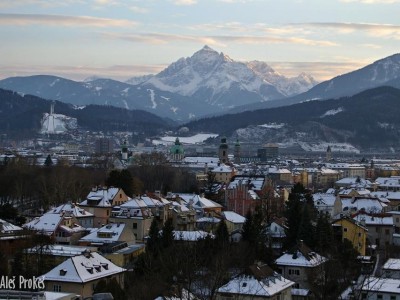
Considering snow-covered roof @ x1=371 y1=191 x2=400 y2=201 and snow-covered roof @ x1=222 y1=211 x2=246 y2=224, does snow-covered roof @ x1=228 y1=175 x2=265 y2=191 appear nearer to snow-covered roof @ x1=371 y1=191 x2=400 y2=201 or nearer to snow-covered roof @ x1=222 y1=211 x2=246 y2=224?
snow-covered roof @ x1=371 y1=191 x2=400 y2=201

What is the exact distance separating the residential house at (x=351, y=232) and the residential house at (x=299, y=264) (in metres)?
8.13

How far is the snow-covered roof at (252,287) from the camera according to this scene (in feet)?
104

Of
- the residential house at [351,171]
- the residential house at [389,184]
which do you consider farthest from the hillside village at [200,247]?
the residential house at [351,171]

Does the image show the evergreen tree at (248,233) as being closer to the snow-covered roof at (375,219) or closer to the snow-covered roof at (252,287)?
the snow-covered roof at (252,287)

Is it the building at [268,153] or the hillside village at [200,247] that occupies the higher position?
the hillside village at [200,247]

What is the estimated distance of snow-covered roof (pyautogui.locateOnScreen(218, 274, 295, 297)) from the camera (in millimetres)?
31547

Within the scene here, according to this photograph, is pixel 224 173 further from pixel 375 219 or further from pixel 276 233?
pixel 276 233

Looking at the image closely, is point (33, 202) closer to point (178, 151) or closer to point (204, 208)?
point (204, 208)

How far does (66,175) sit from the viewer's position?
80375mm

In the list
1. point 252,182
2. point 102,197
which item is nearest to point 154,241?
point 102,197

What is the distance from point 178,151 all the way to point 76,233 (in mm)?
105387

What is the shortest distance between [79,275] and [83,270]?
76 cm

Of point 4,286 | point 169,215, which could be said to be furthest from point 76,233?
point 4,286

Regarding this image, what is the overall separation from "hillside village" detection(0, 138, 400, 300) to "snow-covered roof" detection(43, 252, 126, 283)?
0.06 meters
